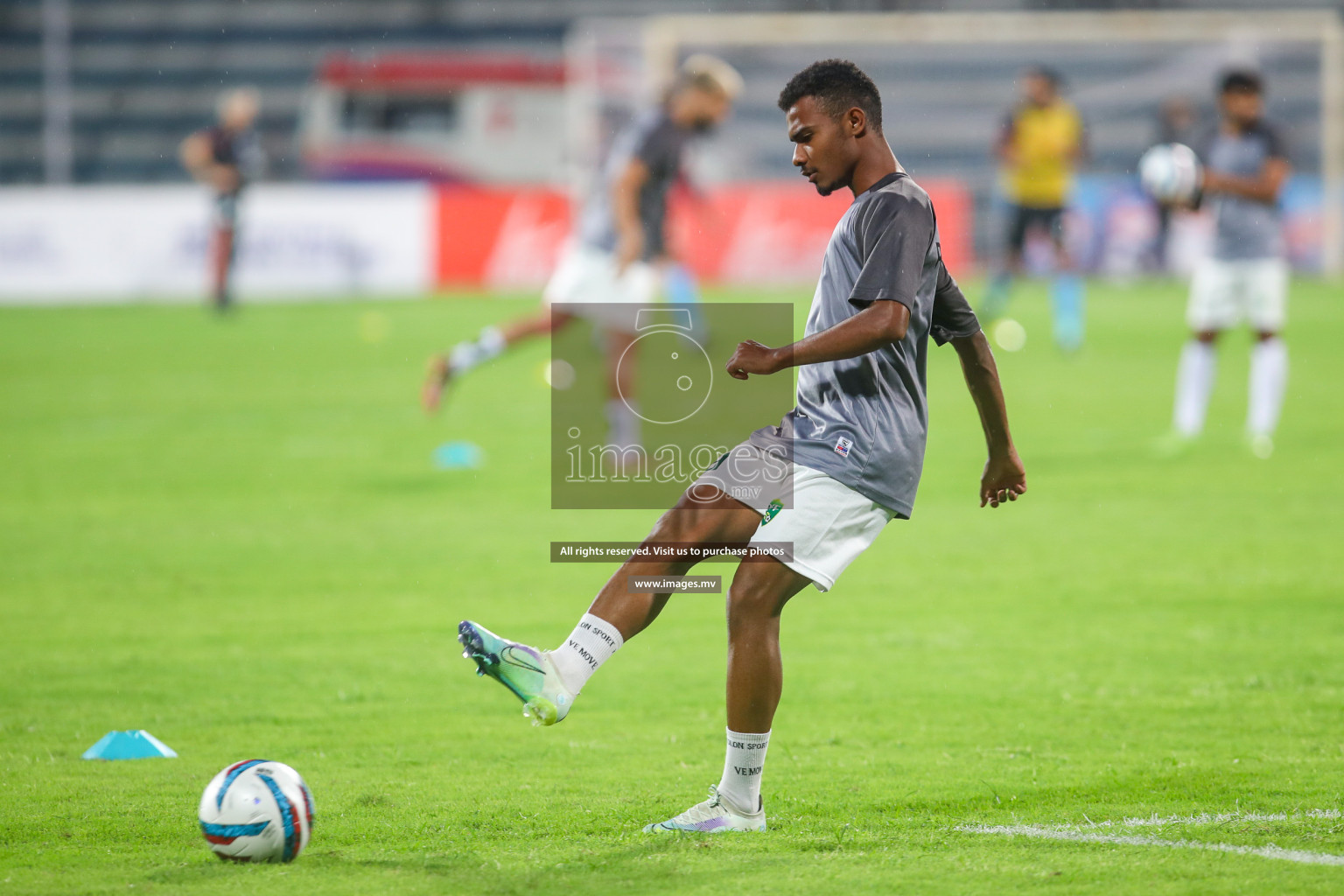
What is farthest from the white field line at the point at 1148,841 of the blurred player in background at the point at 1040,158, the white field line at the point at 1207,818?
the blurred player in background at the point at 1040,158

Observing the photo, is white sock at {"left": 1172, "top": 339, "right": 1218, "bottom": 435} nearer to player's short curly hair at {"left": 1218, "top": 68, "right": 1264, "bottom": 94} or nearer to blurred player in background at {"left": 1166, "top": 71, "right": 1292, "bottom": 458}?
blurred player in background at {"left": 1166, "top": 71, "right": 1292, "bottom": 458}

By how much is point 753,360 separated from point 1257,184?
756 cm

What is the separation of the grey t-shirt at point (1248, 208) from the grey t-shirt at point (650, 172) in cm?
358

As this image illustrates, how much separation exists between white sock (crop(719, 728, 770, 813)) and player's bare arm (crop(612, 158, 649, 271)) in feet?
20.3

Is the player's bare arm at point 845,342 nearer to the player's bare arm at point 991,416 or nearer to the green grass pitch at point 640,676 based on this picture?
the player's bare arm at point 991,416

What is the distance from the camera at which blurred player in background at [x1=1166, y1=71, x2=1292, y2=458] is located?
33.9 ft

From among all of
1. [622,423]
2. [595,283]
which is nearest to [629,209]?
[595,283]

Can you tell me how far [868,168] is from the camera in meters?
3.88

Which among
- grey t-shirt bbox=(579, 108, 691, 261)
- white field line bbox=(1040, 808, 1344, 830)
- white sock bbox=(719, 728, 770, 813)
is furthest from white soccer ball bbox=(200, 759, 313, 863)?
grey t-shirt bbox=(579, 108, 691, 261)

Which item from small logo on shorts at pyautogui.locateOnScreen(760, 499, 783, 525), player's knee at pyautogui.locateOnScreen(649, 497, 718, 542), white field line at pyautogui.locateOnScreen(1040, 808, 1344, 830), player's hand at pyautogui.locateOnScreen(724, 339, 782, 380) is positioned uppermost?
player's hand at pyautogui.locateOnScreen(724, 339, 782, 380)

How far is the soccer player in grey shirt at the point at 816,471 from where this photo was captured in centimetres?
379

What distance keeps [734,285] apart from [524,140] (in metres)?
13.0

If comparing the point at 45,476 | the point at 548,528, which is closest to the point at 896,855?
the point at 548,528

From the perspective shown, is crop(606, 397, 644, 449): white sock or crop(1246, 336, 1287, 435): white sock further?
crop(1246, 336, 1287, 435): white sock
